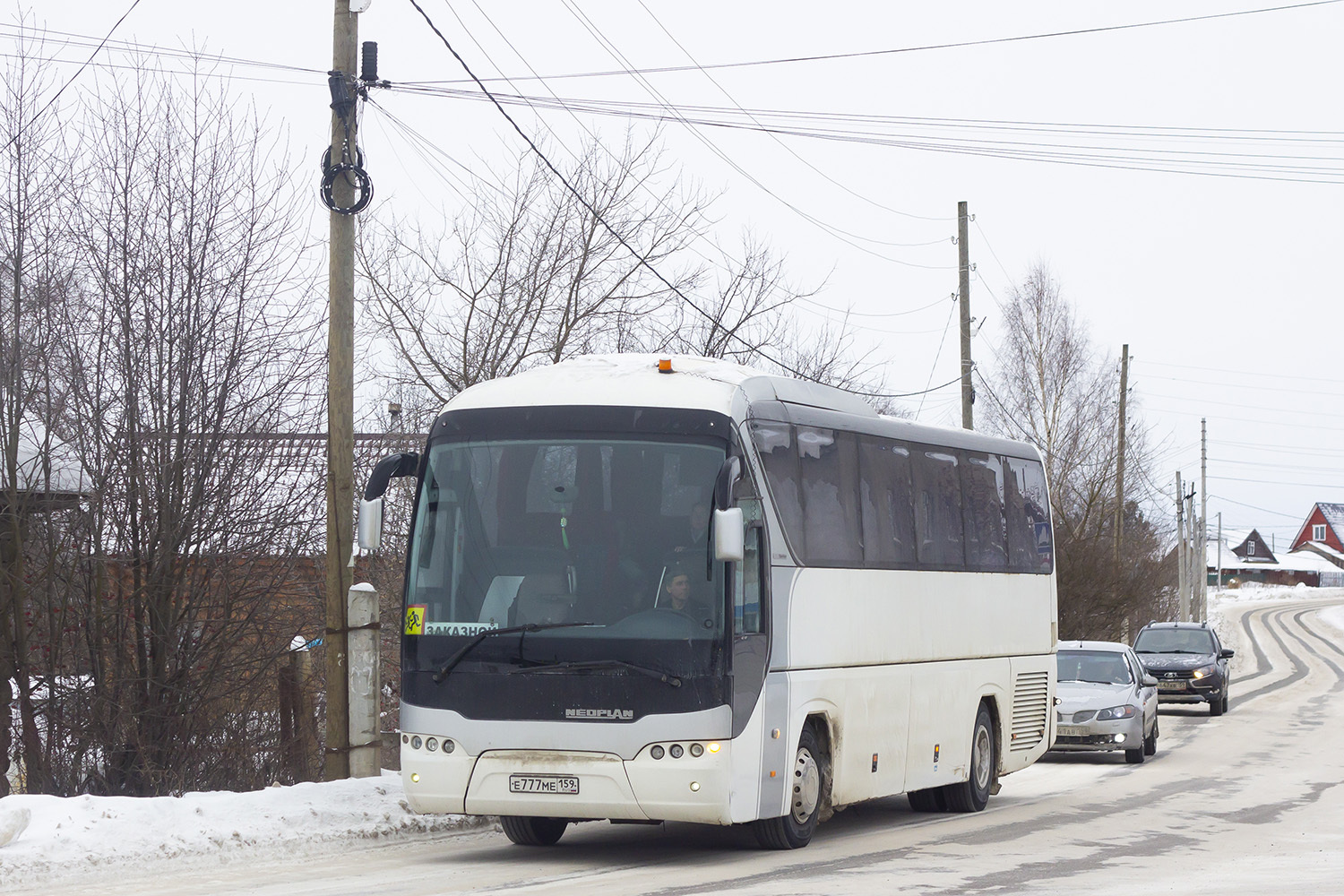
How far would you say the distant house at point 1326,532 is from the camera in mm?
162625

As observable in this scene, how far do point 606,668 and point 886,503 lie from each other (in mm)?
3939

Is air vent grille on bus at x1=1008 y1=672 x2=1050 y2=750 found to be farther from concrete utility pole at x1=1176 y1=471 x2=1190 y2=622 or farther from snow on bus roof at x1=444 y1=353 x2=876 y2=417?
concrete utility pole at x1=1176 y1=471 x2=1190 y2=622

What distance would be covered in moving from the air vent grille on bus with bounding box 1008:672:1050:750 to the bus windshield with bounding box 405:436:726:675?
6936 mm

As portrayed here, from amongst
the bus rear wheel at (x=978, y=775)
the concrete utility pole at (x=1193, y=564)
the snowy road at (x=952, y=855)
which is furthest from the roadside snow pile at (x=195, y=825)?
the concrete utility pole at (x=1193, y=564)

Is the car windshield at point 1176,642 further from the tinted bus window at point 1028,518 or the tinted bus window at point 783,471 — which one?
the tinted bus window at point 783,471

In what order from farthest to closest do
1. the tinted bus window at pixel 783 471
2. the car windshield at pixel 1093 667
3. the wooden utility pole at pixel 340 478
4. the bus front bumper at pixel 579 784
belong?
the car windshield at pixel 1093 667
the wooden utility pole at pixel 340 478
the tinted bus window at pixel 783 471
the bus front bumper at pixel 579 784

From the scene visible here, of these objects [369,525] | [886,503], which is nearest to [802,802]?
[886,503]

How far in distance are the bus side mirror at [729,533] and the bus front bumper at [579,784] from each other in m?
1.28

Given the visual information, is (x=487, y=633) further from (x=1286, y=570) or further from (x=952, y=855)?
(x=1286, y=570)

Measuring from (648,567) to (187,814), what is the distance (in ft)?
11.6

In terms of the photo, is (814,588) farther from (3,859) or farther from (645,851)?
(3,859)

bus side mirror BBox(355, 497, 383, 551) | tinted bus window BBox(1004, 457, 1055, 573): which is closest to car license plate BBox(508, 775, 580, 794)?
bus side mirror BBox(355, 497, 383, 551)

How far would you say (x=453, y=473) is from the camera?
1073 centimetres

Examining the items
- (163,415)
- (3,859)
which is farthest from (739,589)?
(163,415)
